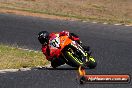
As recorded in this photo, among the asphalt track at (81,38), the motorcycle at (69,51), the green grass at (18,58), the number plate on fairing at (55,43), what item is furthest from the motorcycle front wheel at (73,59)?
the green grass at (18,58)

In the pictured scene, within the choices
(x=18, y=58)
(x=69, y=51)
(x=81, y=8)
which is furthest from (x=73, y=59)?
(x=81, y=8)

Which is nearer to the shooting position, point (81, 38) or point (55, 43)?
point (55, 43)

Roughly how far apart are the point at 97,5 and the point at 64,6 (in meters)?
4.67

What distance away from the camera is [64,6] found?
47.1 m

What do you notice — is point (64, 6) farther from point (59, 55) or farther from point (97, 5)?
point (59, 55)

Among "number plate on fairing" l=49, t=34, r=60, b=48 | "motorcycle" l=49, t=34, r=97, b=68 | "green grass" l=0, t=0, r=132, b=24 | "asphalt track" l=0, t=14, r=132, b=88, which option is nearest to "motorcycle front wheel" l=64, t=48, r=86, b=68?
"motorcycle" l=49, t=34, r=97, b=68

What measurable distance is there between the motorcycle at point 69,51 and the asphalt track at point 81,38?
69 centimetres

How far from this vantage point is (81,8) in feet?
152

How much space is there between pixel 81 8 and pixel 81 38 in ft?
60.8

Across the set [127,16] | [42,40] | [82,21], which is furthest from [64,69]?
[127,16]

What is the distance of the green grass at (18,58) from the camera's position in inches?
730

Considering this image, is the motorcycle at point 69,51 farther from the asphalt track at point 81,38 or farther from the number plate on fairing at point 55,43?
the asphalt track at point 81,38

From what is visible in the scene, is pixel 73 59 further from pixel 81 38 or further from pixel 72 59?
pixel 81 38

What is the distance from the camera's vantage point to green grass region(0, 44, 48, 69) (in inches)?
730
